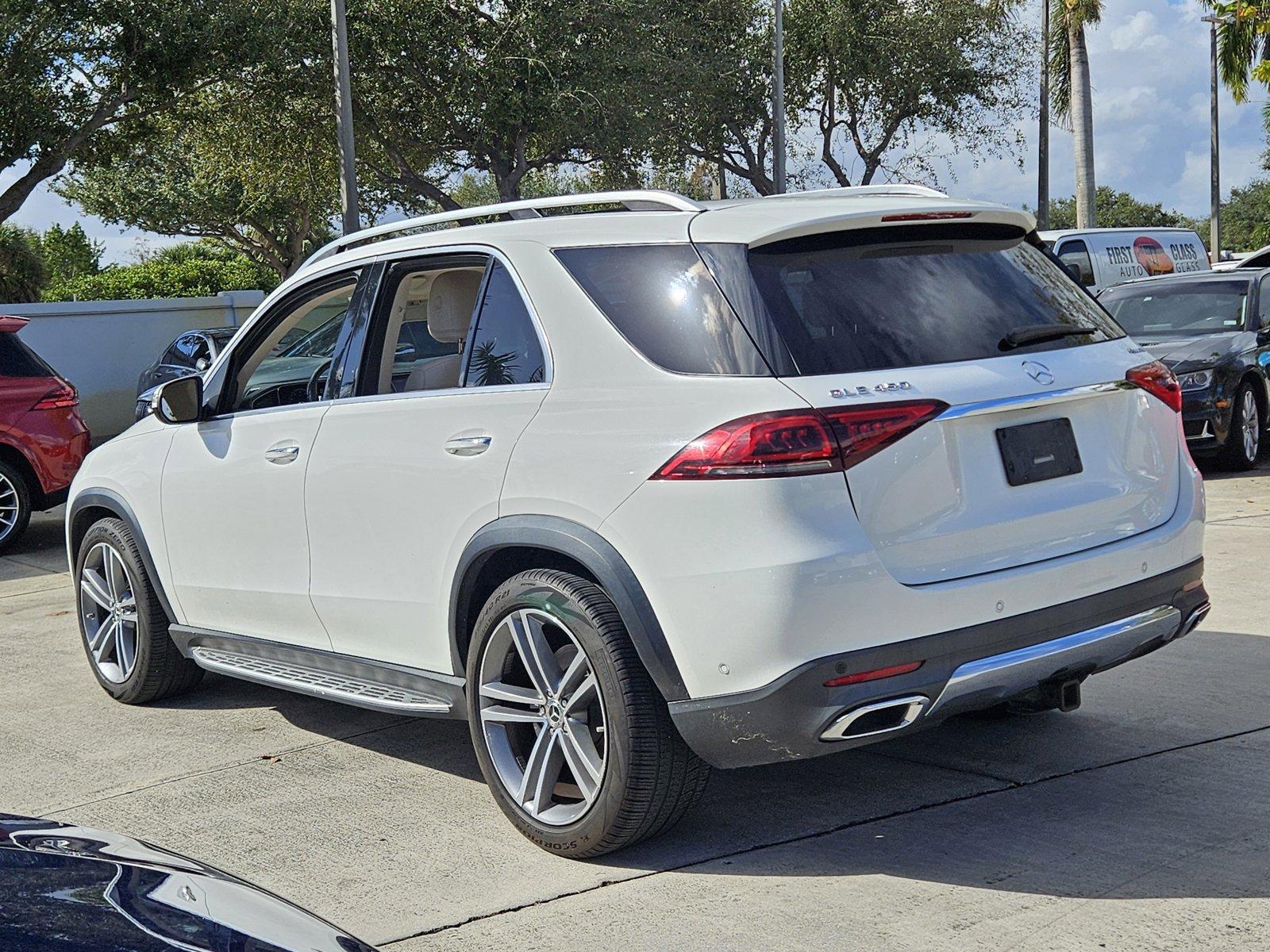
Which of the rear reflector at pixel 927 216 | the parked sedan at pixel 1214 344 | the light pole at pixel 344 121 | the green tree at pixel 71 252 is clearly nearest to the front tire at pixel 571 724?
the rear reflector at pixel 927 216

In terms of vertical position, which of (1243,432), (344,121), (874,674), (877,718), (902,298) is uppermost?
(344,121)

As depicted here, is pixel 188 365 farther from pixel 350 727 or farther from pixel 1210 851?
pixel 1210 851

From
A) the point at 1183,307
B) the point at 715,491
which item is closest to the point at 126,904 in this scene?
the point at 715,491

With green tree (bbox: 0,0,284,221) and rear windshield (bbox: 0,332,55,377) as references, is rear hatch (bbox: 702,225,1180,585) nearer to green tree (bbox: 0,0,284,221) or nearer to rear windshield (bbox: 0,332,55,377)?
rear windshield (bbox: 0,332,55,377)

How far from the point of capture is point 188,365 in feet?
55.1

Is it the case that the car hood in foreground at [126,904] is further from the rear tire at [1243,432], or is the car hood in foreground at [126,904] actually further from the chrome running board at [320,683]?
the rear tire at [1243,432]

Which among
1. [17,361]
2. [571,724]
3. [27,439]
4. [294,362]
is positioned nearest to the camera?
[571,724]

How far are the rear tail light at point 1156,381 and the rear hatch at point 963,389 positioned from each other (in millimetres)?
41

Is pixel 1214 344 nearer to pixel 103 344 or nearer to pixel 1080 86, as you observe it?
pixel 103 344

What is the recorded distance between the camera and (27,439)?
10922 mm

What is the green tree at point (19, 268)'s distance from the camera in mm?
32156

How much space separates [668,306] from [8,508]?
8.40 meters

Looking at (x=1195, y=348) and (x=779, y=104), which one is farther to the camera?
(x=779, y=104)

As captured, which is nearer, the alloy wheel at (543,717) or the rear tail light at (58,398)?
the alloy wheel at (543,717)
